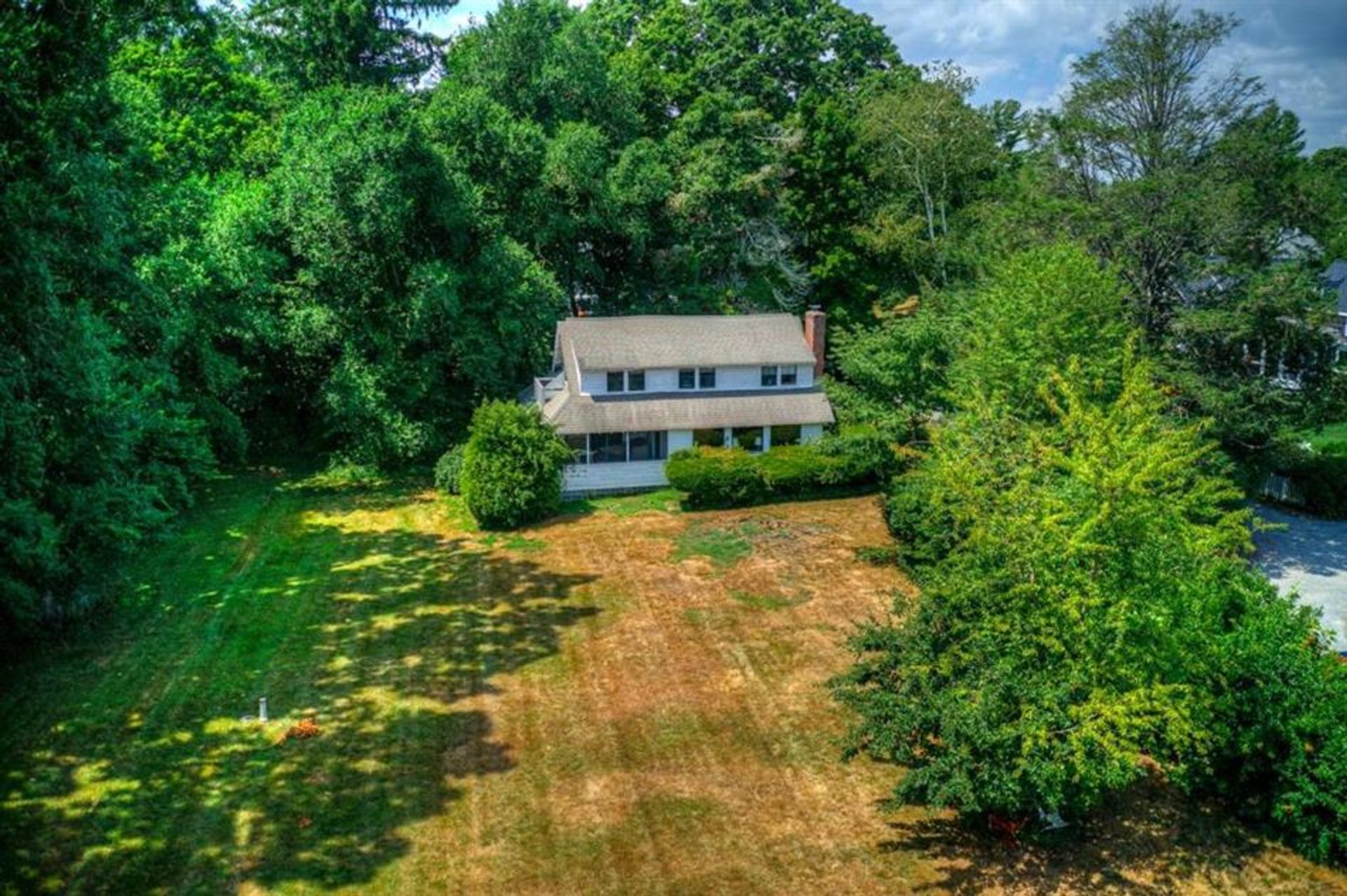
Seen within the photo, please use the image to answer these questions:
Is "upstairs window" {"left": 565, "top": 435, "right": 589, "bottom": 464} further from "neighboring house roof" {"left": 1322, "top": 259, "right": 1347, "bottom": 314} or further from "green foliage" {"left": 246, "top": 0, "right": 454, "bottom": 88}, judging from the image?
"neighboring house roof" {"left": 1322, "top": 259, "right": 1347, "bottom": 314}

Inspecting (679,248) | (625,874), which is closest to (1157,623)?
(625,874)

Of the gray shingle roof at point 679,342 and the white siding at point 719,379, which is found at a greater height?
the gray shingle roof at point 679,342

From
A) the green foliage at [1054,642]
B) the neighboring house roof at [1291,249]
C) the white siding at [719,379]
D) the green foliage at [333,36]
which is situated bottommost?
the green foliage at [1054,642]

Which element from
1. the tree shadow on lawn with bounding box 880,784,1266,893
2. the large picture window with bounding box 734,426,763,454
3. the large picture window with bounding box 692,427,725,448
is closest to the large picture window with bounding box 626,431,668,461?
Answer: the large picture window with bounding box 692,427,725,448

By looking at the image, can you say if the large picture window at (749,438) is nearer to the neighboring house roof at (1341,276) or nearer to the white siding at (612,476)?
the white siding at (612,476)

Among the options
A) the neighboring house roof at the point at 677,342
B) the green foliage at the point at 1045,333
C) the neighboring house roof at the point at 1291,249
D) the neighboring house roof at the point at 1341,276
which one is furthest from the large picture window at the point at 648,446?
the neighboring house roof at the point at 1341,276

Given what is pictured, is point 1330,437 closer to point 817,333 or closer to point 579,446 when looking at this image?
point 817,333

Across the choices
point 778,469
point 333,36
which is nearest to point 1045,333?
point 778,469

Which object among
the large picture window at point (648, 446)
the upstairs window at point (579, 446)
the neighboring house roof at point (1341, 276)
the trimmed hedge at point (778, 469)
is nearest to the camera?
the trimmed hedge at point (778, 469)
